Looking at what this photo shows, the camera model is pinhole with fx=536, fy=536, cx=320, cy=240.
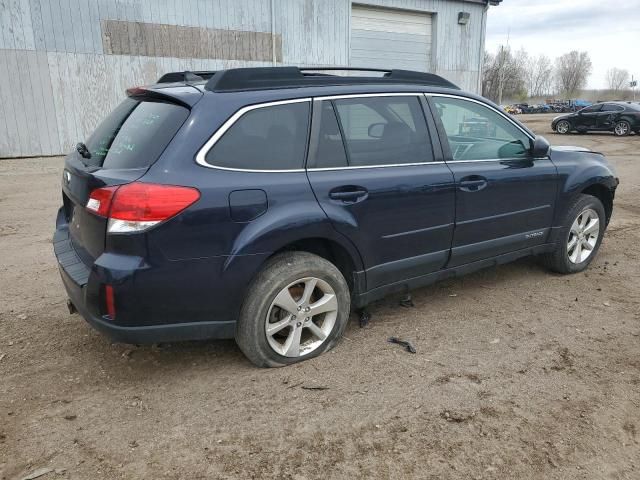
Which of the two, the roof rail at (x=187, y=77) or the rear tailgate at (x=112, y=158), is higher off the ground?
the roof rail at (x=187, y=77)

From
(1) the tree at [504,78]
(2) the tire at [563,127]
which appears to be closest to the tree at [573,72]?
(1) the tree at [504,78]

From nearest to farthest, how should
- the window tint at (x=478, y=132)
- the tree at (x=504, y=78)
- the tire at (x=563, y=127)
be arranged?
1. the window tint at (x=478, y=132)
2. the tire at (x=563, y=127)
3. the tree at (x=504, y=78)

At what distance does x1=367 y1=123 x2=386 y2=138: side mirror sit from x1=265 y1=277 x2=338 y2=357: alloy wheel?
1.03 m

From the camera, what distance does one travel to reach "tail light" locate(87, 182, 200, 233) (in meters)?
2.66

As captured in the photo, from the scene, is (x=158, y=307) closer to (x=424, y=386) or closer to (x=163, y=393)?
(x=163, y=393)

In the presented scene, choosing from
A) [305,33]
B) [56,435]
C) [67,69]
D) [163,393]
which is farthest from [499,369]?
[305,33]

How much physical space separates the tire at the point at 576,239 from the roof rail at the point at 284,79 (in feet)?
6.19

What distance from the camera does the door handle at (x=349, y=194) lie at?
322cm

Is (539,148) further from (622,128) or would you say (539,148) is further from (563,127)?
(563,127)

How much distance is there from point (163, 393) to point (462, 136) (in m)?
2.76

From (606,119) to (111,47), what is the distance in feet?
62.6

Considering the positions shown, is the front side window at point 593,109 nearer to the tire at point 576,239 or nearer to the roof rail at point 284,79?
the tire at point 576,239

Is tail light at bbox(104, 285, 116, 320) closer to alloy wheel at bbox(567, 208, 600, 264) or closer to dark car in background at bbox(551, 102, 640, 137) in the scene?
alloy wheel at bbox(567, 208, 600, 264)

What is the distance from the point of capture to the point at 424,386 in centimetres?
305
